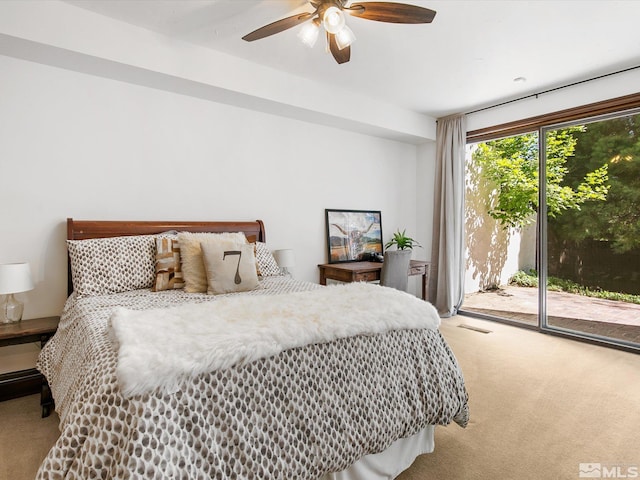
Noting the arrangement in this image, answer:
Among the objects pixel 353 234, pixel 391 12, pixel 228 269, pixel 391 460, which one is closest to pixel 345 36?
pixel 391 12

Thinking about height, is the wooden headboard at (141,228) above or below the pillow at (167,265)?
above

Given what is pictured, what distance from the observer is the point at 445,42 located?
2.70m

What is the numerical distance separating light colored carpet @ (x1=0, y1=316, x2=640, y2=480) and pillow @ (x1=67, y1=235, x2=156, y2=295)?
0.83 metres

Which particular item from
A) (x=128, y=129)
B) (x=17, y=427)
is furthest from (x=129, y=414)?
(x=128, y=129)

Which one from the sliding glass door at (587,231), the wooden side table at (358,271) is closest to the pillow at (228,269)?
the wooden side table at (358,271)

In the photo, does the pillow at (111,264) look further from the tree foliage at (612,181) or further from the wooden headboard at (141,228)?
the tree foliage at (612,181)

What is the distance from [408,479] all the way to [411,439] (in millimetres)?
162

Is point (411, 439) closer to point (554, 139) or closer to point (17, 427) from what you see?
point (17, 427)

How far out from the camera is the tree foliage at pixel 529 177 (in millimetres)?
3688

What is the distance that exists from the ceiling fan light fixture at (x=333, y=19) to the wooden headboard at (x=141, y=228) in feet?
6.09

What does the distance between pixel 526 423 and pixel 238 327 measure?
1.82 metres

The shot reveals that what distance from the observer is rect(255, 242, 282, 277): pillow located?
9.95ft

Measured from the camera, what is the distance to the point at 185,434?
3.53 ft

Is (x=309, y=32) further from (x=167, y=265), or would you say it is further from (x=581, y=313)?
(x=581, y=313)
